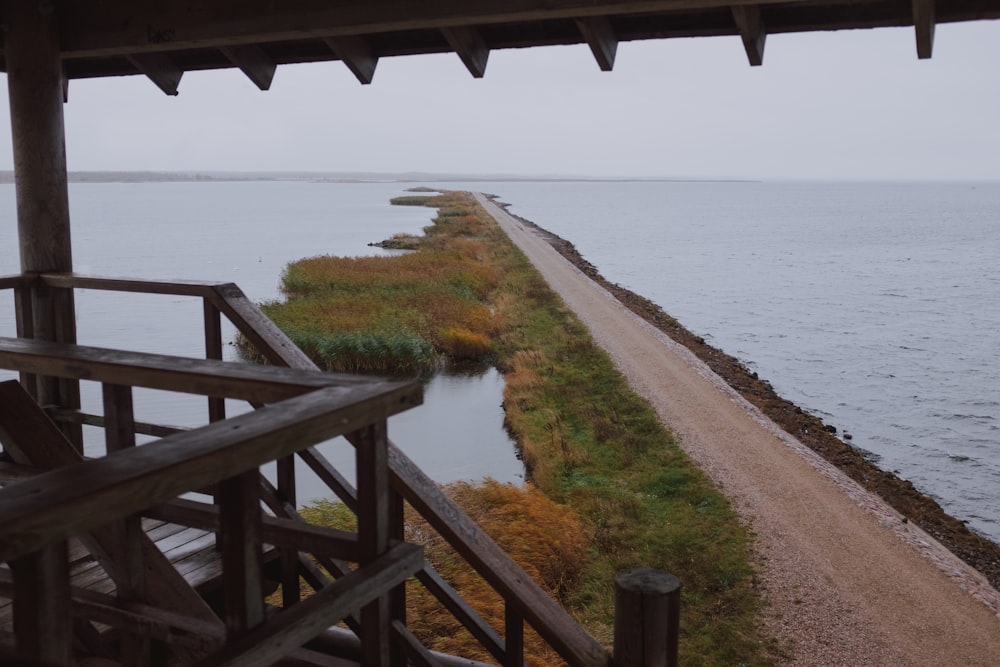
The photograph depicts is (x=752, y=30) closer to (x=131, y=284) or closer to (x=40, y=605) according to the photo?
(x=131, y=284)

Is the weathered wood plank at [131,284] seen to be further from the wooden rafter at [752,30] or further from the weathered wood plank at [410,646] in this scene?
the wooden rafter at [752,30]

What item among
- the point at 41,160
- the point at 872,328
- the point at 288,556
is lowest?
the point at 872,328

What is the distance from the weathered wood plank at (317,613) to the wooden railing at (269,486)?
0.08 feet

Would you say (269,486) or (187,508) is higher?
(187,508)

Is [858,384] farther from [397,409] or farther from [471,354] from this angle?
[397,409]

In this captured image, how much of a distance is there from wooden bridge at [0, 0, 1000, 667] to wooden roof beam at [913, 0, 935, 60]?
0.01 meters

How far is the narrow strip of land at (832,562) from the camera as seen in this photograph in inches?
346

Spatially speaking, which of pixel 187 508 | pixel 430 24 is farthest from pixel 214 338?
pixel 430 24

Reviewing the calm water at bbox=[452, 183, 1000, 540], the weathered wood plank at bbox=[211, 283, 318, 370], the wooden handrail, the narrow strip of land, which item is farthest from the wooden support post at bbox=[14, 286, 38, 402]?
the calm water at bbox=[452, 183, 1000, 540]

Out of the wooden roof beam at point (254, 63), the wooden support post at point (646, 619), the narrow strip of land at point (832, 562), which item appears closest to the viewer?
the wooden support post at point (646, 619)

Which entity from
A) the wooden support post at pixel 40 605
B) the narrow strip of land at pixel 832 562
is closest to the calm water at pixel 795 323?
the narrow strip of land at pixel 832 562

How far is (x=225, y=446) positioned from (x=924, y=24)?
3.96 m

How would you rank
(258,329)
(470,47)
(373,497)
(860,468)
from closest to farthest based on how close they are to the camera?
(373,497), (258,329), (470,47), (860,468)

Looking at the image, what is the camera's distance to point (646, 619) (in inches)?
141
